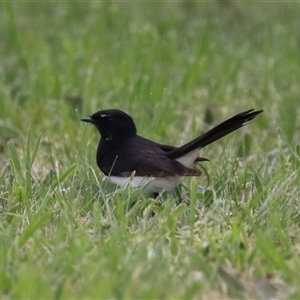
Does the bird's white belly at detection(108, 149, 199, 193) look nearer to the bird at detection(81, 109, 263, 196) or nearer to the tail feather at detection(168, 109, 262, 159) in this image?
the bird at detection(81, 109, 263, 196)

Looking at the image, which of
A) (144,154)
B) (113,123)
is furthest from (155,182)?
(113,123)

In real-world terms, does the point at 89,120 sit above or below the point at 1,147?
above

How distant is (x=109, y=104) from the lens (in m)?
6.80

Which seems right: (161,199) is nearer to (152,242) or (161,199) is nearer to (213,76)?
(152,242)

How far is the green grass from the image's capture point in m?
3.28

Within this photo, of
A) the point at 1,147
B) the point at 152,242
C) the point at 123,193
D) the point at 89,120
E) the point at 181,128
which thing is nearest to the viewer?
the point at 152,242

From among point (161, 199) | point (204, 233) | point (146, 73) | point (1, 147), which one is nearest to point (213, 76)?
point (146, 73)

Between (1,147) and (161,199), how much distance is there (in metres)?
2.14

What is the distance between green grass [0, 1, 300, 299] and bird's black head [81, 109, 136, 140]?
0.18m

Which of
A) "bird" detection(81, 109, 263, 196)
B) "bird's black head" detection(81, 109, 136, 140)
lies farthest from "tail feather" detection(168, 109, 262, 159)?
"bird's black head" detection(81, 109, 136, 140)

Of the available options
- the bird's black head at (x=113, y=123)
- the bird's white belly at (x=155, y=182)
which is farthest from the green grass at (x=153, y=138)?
the bird's black head at (x=113, y=123)

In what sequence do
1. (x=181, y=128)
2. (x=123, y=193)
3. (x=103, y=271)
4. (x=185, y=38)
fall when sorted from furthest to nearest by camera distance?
(x=185, y=38), (x=181, y=128), (x=123, y=193), (x=103, y=271)

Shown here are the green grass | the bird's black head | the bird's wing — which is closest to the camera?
the green grass

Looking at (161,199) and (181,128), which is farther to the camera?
(181,128)
